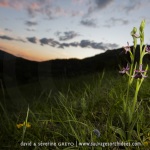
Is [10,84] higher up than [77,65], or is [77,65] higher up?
[77,65]

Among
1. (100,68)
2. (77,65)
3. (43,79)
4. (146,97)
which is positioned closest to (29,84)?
(43,79)

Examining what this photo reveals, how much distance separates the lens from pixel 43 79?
30.8 ft

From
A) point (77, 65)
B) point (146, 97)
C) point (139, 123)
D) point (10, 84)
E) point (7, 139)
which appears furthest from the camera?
point (77, 65)

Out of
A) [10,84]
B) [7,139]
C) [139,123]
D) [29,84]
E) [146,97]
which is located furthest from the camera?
[29,84]

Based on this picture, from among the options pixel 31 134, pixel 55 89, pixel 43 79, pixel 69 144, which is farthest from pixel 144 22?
pixel 43 79

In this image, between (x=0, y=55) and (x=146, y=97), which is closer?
(x=146, y=97)

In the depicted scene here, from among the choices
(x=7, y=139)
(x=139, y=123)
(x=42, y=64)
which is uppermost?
(x=42, y=64)

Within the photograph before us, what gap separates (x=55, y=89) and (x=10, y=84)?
191 cm

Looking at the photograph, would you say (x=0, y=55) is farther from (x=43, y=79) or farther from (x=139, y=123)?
(x=139, y=123)

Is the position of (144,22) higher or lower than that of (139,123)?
higher

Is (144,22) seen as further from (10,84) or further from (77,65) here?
(77,65)

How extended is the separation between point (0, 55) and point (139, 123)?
5.39 metres

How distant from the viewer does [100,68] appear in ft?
36.3

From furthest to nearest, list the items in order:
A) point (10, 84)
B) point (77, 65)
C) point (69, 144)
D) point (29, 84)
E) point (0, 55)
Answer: point (77, 65) → point (29, 84) → point (10, 84) → point (0, 55) → point (69, 144)
